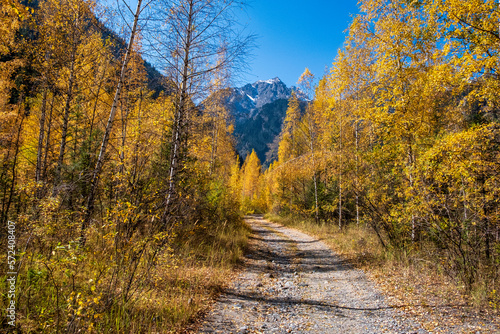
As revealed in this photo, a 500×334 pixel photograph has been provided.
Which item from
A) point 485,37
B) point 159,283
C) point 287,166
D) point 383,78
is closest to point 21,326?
point 159,283

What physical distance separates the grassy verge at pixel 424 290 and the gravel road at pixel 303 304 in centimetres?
33

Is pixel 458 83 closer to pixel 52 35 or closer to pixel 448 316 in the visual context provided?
pixel 448 316

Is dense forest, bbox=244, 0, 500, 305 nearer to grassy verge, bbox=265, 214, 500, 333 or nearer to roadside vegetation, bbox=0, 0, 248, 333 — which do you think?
grassy verge, bbox=265, 214, 500, 333

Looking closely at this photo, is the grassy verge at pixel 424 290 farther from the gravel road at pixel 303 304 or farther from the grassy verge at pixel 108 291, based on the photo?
the grassy verge at pixel 108 291

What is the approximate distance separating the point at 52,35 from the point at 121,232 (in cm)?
772

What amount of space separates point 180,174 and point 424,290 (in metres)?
6.48

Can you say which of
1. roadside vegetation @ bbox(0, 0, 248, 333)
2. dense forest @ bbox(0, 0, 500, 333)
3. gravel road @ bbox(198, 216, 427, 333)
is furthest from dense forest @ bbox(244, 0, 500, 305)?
roadside vegetation @ bbox(0, 0, 248, 333)

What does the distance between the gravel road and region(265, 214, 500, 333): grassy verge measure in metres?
0.33

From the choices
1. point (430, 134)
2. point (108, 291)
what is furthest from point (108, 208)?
point (430, 134)

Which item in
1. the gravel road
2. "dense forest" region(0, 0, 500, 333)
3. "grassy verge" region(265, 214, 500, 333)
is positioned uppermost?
"dense forest" region(0, 0, 500, 333)

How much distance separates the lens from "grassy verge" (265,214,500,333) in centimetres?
354

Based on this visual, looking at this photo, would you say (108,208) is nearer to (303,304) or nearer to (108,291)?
(108,291)

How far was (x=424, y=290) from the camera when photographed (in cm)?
450

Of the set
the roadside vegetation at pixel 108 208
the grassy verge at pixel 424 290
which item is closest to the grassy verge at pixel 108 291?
the roadside vegetation at pixel 108 208
